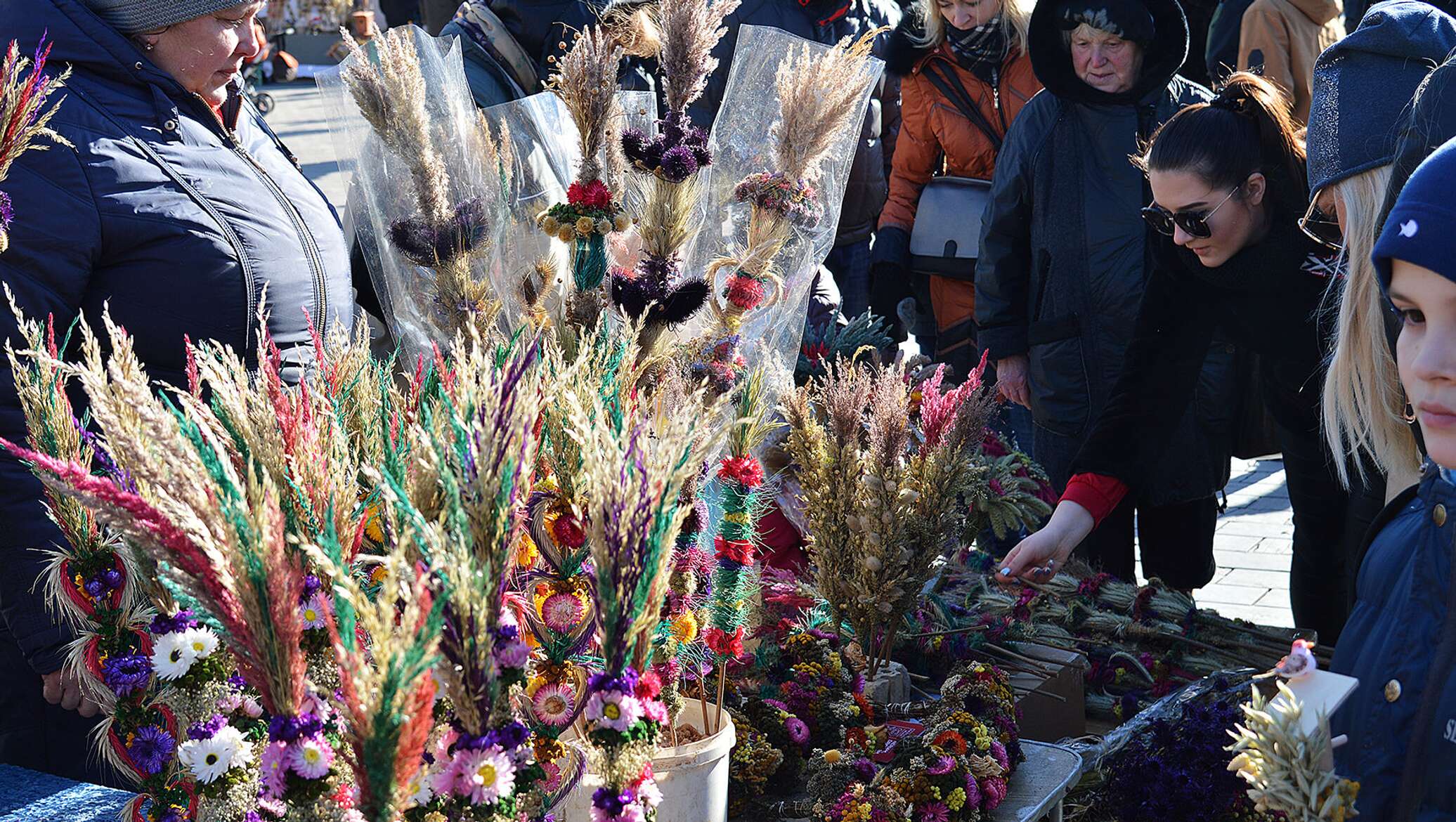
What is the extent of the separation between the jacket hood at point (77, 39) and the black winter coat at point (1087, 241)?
229cm

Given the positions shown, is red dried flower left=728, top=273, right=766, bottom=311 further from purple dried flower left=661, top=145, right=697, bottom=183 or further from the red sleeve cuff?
the red sleeve cuff

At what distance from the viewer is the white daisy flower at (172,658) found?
118cm

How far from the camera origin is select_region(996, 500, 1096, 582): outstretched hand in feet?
7.82

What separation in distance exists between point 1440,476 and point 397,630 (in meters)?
1.25

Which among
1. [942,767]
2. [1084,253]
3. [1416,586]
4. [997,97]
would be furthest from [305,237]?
[997,97]

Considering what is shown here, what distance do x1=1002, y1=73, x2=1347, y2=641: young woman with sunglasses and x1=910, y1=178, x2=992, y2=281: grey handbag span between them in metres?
1.21

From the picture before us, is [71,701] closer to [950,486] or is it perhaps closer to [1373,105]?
[950,486]

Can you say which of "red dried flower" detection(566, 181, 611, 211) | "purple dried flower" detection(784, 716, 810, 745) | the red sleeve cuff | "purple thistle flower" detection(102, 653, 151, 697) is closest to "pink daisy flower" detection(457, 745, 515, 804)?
"purple thistle flower" detection(102, 653, 151, 697)

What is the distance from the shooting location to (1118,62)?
333 centimetres

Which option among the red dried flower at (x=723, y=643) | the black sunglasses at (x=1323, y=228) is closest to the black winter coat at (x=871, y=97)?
the black sunglasses at (x=1323, y=228)

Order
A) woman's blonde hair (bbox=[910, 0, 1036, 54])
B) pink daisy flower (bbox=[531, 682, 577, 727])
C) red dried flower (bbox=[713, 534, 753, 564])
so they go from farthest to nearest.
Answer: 1. woman's blonde hair (bbox=[910, 0, 1036, 54])
2. red dried flower (bbox=[713, 534, 753, 564])
3. pink daisy flower (bbox=[531, 682, 577, 727])

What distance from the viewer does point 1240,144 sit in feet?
8.41

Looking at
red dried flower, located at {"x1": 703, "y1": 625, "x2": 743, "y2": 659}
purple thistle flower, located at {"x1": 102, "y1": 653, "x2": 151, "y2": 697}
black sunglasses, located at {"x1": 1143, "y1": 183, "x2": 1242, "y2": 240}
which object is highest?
black sunglasses, located at {"x1": 1143, "y1": 183, "x2": 1242, "y2": 240}

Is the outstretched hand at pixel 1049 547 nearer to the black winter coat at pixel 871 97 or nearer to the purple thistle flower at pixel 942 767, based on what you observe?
the purple thistle flower at pixel 942 767
